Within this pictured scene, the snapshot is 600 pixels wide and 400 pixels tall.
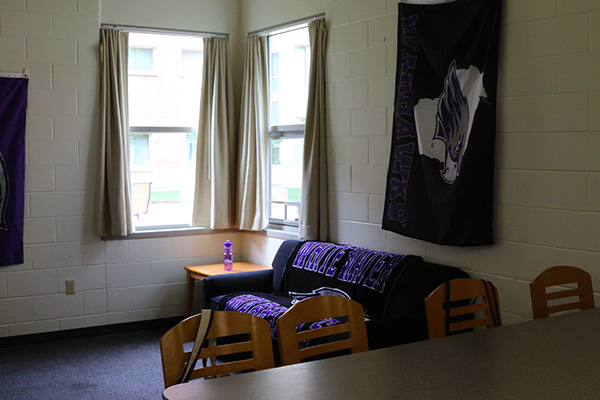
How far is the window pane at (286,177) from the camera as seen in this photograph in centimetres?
552

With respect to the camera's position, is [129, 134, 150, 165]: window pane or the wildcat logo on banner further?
[129, 134, 150, 165]: window pane

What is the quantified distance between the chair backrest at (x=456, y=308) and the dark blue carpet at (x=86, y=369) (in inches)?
92.1

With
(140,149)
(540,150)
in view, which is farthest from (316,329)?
(140,149)

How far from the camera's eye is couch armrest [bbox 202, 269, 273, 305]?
16.4ft

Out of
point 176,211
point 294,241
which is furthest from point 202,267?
point 294,241

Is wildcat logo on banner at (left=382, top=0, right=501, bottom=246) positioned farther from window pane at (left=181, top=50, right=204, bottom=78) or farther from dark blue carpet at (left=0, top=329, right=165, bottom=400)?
window pane at (left=181, top=50, right=204, bottom=78)

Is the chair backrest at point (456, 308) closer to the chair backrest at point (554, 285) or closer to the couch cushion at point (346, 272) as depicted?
the chair backrest at point (554, 285)

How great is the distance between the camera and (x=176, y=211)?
5941 millimetres

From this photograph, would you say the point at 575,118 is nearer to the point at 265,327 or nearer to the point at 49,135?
the point at 265,327

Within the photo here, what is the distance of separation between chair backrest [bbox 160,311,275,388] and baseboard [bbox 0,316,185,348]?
378cm

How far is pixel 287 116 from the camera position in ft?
18.4

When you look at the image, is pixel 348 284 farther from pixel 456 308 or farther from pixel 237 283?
pixel 456 308

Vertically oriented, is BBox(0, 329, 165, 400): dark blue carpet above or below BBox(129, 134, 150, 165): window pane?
below

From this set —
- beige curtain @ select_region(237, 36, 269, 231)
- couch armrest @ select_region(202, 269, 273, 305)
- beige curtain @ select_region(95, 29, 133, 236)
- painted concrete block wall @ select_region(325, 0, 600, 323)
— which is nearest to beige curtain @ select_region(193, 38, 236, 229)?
beige curtain @ select_region(237, 36, 269, 231)
